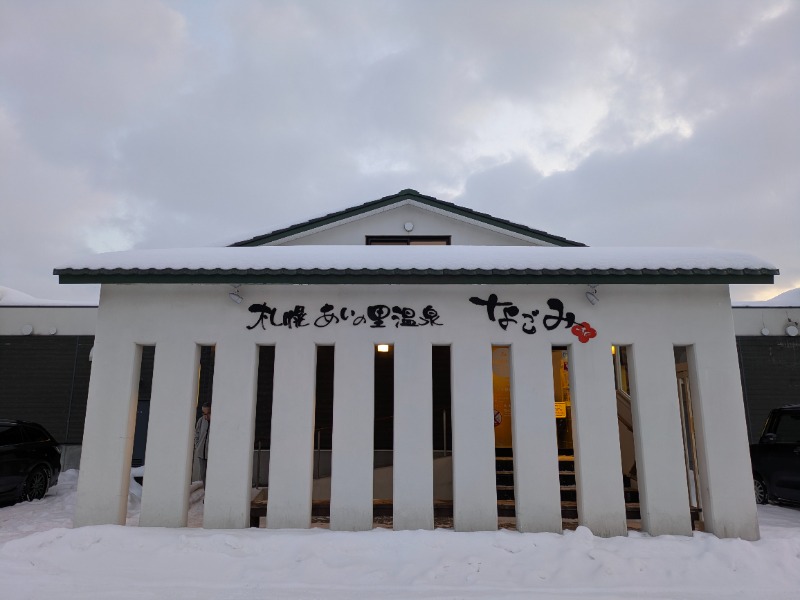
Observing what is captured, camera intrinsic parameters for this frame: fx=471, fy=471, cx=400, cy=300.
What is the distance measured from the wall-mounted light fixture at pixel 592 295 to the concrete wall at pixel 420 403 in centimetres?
9

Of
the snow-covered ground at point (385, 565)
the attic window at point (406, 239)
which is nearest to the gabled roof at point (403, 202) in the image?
the attic window at point (406, 239)

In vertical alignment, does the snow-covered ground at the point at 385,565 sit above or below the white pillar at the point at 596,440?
below

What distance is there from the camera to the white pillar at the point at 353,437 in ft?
19.6

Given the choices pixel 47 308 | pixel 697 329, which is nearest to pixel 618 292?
pixel 697 329

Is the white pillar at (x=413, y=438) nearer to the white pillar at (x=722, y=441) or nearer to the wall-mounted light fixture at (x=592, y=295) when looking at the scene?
the wall-mounted light fixture at (x=592, y=295)

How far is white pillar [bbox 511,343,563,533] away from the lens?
5.93m

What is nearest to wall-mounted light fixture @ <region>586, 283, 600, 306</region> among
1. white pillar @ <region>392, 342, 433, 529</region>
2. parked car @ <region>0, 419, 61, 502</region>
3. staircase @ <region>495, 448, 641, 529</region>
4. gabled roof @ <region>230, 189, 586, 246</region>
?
white pillar @ <region>392, 342, 433, 529</region>

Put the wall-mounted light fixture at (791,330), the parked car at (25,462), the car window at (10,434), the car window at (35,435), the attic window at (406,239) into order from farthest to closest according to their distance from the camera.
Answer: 1. the wall-mounted light fixture at (791,330)
2. the attic window at (406,239)
3. the car window at (35,435)
4. the car window at (10,434)
5. the parked car at (25,462)

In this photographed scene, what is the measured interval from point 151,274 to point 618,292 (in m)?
6.23

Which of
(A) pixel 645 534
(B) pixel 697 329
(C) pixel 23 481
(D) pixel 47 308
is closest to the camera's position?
(A) pixel 645 534

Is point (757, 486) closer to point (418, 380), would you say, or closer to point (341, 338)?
point (418, 380)

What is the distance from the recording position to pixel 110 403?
6242mm

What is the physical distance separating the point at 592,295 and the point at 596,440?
1.90m

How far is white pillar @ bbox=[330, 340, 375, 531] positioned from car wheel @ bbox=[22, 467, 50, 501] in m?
6.42
